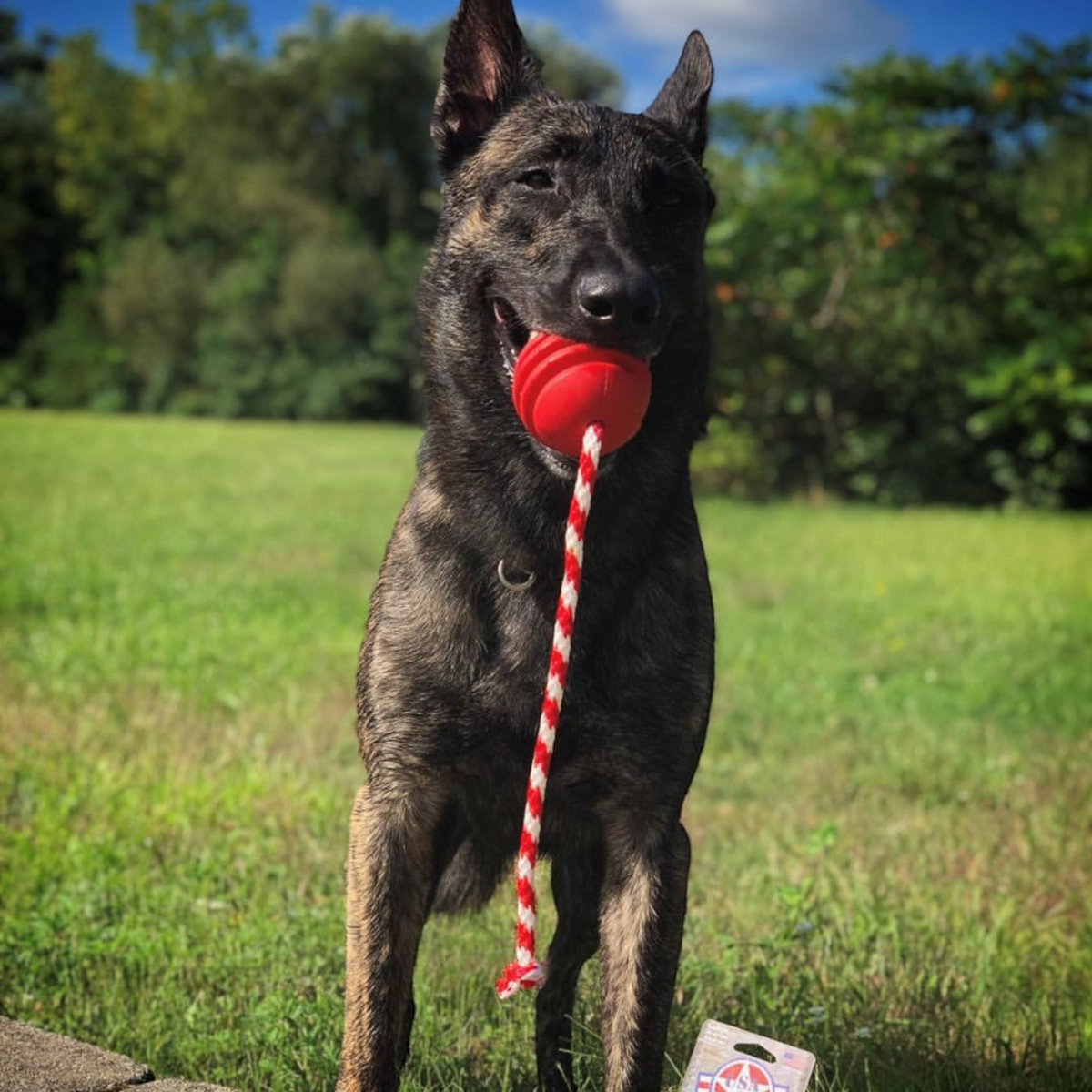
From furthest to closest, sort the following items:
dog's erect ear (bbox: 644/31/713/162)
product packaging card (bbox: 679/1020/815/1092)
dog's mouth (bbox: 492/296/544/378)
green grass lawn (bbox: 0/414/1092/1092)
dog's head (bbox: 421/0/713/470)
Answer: green grass lawn (bbox: 0/414/1092/1092), dog's erect ear (bbox: 644/31/713/162), dog's mouth (bbox: 492/296/544/378), dog's head (bbox: 421/0/713/470), product packaging card (bbox: 679/1020/815/1092)

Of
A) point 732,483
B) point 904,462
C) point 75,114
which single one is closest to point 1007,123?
point 904,462

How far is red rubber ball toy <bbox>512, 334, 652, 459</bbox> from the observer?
7.30 ft

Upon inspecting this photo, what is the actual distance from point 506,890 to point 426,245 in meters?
35.7

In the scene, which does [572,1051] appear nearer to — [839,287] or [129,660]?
[129,660]

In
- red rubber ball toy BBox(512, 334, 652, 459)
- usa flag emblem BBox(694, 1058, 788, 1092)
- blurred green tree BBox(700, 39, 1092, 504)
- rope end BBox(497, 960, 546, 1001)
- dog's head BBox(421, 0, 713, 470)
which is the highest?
blurred green tree BBox(700, 39, 1092, 504)

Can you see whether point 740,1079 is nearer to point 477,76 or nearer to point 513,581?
point 513,581

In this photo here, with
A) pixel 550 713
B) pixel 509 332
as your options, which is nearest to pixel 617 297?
pixel 509 332

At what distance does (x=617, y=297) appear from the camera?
2227 mm

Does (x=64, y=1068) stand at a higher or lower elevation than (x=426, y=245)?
lower

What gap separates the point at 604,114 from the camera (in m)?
2.60

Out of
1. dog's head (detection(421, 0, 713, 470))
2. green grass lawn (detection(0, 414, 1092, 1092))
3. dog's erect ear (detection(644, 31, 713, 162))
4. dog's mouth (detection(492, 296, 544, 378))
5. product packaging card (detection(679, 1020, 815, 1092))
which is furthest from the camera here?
green grass lawn (detection(0, 414, 1092, 1092))

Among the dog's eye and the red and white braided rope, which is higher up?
the dog's eye

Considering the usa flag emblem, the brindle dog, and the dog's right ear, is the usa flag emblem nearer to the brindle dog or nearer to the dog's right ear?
the brindle dog

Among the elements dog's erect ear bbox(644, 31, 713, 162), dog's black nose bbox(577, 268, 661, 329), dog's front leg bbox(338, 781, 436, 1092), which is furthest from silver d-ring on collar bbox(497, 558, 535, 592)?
dog's erect ear bbox(644, 31, 713, 162)
